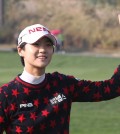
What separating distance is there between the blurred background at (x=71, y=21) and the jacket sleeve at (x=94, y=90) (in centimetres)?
4051

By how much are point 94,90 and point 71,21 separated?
45.6m

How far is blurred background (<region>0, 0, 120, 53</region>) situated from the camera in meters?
47.6

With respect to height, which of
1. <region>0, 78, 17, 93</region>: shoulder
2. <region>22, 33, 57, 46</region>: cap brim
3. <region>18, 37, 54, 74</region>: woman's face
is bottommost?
<region>0, 78, 17, 93</region>: shoulder

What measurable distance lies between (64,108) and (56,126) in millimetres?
152

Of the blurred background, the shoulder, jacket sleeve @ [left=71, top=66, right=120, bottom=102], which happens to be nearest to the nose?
the shoulder

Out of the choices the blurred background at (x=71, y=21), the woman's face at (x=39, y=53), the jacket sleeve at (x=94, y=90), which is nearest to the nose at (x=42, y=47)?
the woman's face at (x=39, y=53)

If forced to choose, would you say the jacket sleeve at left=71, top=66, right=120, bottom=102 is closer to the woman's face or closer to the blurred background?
the woman's face

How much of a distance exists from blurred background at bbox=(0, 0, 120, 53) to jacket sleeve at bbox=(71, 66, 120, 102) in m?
40.5

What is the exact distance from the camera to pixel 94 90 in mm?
4504

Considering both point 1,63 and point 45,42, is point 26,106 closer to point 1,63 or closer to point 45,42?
point 45,42

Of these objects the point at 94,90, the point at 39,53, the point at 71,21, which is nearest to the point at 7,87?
the point at 39,53

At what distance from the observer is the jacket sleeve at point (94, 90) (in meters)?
4.41

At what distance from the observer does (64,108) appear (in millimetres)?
4234

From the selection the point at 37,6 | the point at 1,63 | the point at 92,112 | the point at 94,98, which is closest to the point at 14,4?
the point at 37,6
